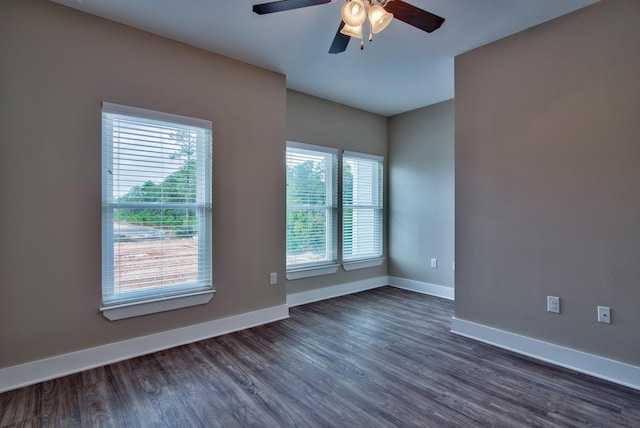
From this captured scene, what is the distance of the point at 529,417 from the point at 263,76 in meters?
3.59

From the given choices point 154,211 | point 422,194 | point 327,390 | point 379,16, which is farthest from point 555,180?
point 154,211

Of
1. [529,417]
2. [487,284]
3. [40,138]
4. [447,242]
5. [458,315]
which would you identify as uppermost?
[40,138]

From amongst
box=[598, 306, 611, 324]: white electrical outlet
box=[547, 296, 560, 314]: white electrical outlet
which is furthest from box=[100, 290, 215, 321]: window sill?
box=[598, 306, 611, 324]: white electrical outlet

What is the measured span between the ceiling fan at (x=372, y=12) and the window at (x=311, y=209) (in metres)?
2.09

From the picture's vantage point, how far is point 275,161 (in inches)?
139

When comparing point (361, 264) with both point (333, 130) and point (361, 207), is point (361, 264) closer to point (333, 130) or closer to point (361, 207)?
point (361, 207)

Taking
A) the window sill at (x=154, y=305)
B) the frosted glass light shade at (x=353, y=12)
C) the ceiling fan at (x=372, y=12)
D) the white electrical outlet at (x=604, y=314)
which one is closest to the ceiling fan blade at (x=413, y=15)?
the ceiling fan at (x=372, y=12)

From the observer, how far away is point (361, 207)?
187 inches

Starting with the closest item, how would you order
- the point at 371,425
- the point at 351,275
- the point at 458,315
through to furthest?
the point at 371,425 → the point at 458,315 → the point at 351,275

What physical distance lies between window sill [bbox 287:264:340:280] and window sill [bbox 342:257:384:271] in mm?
164

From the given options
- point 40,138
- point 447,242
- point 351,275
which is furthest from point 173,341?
point 447,242

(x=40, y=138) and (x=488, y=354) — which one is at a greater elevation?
(x=40, y=138)

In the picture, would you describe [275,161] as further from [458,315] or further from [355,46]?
[458,315]

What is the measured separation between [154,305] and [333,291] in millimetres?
2351
